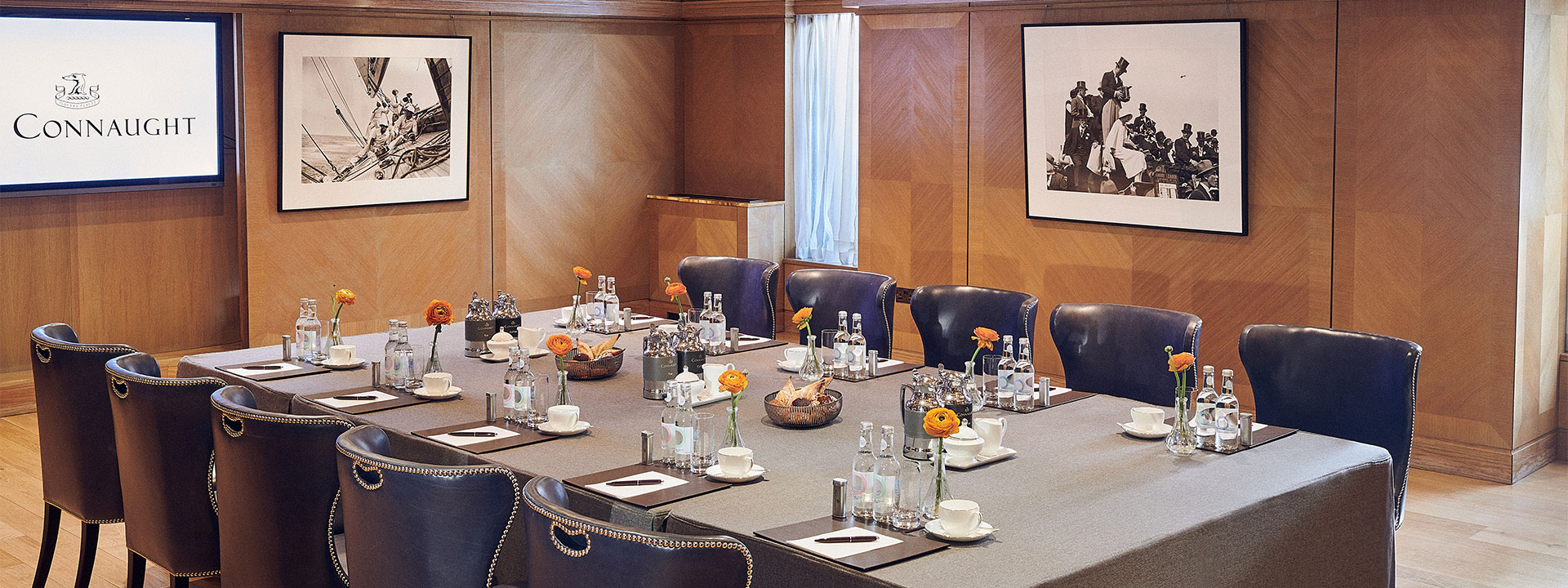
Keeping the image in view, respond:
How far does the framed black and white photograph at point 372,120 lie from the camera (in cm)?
805

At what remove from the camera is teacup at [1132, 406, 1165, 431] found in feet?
13.1

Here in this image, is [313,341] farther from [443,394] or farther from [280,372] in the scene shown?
[443,394]

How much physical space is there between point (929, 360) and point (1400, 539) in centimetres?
190

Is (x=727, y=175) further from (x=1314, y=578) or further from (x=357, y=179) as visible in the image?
A: (x=1314, y=578)

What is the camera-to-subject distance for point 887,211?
8.59 m

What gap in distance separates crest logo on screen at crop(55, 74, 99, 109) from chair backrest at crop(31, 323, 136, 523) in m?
3.26

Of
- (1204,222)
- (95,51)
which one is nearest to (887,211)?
(1204,222)

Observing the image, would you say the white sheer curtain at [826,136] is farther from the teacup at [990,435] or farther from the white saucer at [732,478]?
the white saucer at [732,478]

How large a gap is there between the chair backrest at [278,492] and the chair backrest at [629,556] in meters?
1.05

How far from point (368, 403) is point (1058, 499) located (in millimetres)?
2181

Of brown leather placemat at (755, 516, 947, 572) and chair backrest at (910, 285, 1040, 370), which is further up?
chair backrest at (910, 285, 1040, 370)

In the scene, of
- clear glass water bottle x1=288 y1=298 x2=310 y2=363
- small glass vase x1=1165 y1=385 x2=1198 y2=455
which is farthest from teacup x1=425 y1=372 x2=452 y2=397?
small glass vase x1=1165 y1=385 x2=1198 y2=455

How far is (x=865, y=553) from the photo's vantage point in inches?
115

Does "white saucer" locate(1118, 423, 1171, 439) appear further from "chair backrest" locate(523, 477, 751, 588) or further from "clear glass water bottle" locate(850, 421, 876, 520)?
"chair backrest" locate(523, 477, 751, 588)
